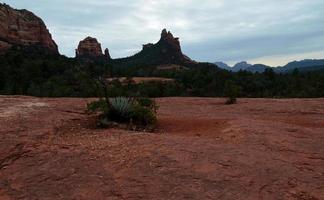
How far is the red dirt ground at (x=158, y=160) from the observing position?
5.56 metres

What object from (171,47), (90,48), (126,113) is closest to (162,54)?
(171,47)

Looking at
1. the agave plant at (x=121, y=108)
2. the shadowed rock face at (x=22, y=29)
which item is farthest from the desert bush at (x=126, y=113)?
the shadowed rock face at (x=22, y=29)

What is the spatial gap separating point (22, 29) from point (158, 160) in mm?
75713

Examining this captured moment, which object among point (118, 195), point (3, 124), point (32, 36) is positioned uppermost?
point (32, 36)

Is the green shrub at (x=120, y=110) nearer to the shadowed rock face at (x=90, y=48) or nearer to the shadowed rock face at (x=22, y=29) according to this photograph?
the shadowed rock face at (x=22, y=29)

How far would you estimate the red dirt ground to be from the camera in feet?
18.2

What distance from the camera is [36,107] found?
996 centimetres

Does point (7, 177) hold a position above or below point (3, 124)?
below

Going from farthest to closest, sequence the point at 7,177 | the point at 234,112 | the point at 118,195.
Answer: the point at 234,112 → the point at 7,177 → the point at 118,195

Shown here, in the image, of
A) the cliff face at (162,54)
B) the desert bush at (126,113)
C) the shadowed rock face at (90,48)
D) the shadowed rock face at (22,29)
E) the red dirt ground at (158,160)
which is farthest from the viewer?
the shadowed rock face at (90,48)

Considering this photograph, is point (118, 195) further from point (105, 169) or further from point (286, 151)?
point (286, 151)

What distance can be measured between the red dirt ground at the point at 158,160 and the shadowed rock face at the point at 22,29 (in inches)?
2551

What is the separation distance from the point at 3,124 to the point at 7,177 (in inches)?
86.8

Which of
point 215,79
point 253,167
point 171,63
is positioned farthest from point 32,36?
point 253,167
